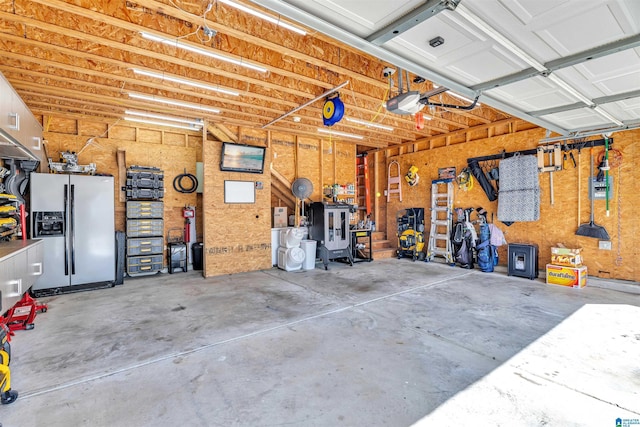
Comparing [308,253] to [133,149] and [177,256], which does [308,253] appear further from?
[133,149]

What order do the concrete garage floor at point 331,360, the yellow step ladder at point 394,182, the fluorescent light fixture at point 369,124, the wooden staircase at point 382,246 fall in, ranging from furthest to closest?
the yellow step ladder at point 394,182
the wooden staircase at point 382,246
the fluorescent light fixture at point 369,124
the concrete garage floor at point 331,360

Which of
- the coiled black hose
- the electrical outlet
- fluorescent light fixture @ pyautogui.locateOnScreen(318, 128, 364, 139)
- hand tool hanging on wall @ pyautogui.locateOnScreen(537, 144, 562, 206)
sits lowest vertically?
the electrical outlet

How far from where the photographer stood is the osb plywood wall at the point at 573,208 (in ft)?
17.5

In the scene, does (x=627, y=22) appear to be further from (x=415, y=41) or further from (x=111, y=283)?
(x=111, y=283)

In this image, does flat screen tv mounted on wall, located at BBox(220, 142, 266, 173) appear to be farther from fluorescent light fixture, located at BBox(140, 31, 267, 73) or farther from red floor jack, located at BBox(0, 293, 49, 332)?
red floor jack, located at BBox(0, 293, 49, 332)

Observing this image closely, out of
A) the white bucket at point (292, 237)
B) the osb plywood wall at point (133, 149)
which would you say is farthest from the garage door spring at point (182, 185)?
the white bucket at point (292, 237)

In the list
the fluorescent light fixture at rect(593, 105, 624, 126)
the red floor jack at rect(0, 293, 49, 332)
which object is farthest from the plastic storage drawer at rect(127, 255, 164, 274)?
the fluorescent light fixture at rect(593, 105, 624, 126)

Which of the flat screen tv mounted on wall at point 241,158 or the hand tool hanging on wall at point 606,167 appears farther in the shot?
the flat screen tv mounted on wall at point 241,158

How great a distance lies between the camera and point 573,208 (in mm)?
5922

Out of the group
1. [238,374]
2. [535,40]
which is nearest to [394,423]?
[238,374]

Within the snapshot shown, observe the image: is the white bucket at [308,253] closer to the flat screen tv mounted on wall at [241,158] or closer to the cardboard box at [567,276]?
the flat screen tv mounted on wall at [241,158]

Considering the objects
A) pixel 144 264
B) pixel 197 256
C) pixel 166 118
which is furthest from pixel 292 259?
pixel 166 118

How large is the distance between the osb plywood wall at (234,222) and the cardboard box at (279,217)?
53 centimetres

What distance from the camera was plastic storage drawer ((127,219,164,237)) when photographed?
6.33m
